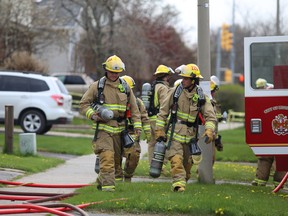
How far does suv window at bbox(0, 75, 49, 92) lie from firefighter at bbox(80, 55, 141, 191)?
1193 centimetres

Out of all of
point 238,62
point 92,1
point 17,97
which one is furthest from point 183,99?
point 238,62

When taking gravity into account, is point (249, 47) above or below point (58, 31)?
below

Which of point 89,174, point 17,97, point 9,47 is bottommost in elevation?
point 89,174

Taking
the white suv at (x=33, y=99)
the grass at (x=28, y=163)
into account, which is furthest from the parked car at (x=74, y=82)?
the grass at (x=28, y=163)

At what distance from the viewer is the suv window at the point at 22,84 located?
22.1 m

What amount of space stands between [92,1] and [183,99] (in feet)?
70.2

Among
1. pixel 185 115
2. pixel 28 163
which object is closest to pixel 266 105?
pixel 185 115

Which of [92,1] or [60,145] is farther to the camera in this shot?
[92,1]

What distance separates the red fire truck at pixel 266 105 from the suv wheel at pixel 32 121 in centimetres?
1219

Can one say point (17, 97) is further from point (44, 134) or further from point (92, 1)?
point (92, 1)

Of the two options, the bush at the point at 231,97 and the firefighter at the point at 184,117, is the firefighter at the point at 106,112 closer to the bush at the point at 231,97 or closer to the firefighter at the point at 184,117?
the firefighter at the point at 184,117

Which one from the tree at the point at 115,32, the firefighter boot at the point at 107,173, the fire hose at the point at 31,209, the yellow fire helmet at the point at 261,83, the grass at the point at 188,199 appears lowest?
the grass at the point at 188,199

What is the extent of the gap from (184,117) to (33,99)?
40.5 ft

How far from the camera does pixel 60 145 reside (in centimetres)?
1966
